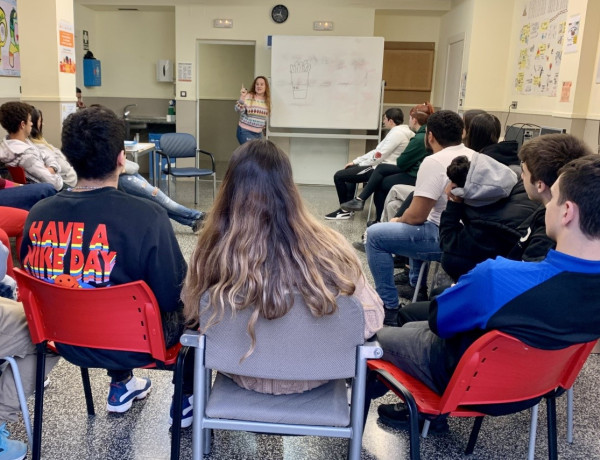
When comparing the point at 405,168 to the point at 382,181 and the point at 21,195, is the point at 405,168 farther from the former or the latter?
the point at 21,195

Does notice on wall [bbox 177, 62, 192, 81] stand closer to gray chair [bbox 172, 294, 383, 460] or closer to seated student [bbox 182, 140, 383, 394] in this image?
seated student [bbox 182, 140, 383, 394]

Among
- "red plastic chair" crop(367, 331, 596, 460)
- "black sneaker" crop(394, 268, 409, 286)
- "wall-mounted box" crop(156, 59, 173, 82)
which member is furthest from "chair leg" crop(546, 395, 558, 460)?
"wall-mounted box" crop(156, 59, 173, 82)

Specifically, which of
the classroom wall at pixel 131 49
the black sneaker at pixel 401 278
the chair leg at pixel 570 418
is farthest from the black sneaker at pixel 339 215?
the classroom wall at pixel 131 49

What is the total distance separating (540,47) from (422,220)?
11.6 feet

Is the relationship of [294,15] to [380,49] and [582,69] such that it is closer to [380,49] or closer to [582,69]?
[380,49]

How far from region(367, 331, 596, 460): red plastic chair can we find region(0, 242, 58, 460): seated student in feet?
3.36

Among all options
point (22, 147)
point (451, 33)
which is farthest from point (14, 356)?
point (451, 33)

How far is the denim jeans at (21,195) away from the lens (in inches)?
126

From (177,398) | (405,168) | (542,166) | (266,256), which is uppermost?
(542,166)

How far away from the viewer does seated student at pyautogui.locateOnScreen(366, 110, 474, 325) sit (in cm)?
275

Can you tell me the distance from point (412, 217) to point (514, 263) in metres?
1.56

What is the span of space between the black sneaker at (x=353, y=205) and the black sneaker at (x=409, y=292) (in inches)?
67.9

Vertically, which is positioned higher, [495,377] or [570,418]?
[495,377]

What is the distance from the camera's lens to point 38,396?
1.52 meters
